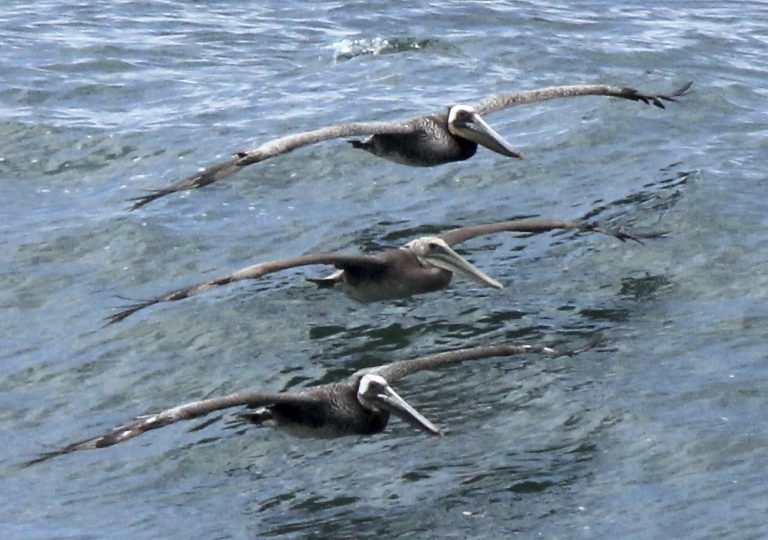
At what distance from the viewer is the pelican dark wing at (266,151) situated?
12664mm

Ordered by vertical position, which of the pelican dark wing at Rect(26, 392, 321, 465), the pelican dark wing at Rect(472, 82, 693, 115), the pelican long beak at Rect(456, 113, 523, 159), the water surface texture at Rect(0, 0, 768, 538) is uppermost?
the pelican dark wing at Rect(472, 82, 693, 115)

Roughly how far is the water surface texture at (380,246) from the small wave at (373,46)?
0.04 metres

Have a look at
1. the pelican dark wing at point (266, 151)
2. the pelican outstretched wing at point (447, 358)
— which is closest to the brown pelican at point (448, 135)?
the pelican dark wing at point (266, 151)

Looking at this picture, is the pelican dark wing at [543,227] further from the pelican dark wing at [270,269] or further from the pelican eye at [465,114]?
the pelican eye at [465,114]

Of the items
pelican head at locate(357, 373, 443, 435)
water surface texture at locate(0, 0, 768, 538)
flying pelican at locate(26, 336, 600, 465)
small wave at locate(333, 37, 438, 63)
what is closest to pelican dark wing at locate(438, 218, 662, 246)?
water surface texture at locate(0, 0, 768, 538)

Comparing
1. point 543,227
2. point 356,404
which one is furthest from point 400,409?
point 543,227

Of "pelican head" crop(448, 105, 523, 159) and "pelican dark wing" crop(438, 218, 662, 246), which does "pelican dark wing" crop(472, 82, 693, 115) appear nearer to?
"pelican head" crop(448, 105, 523, 159)

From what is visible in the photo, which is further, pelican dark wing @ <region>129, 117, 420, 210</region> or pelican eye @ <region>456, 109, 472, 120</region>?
pelican eye @ <region>456, 109, 472, 120</region>

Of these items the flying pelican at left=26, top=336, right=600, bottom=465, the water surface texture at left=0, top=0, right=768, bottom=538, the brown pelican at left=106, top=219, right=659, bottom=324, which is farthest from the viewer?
the brown pelican at left=106, top=219, right=659, bottom=324

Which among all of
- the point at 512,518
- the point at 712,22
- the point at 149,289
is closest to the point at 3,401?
the point at 149,289

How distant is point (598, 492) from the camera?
11.4m

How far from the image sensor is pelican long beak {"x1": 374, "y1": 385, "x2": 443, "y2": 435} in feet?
39.1

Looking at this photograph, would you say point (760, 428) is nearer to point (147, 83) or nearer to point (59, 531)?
→ point (59, 531)

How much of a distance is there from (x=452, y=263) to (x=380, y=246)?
1.45m
